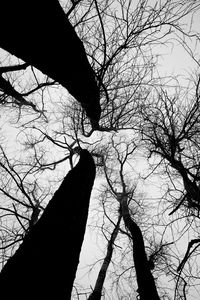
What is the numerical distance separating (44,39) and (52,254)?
4.92ft

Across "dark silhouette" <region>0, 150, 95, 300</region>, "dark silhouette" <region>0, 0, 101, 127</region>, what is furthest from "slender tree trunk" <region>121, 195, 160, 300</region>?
"dark silhouette" <region>0, 0, 101, 127</region>

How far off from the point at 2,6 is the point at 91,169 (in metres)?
1.53

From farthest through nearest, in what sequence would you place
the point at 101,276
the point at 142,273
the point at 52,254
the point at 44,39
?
the point at 101,276 → the point at 142,273 → the point at 44,39 → the point at 52,254

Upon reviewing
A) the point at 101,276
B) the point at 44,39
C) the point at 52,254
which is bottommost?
the point at 52,254

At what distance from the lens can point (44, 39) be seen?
143cm

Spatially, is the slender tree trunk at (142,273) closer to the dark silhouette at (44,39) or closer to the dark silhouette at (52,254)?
the dark silhouette at (52,254)

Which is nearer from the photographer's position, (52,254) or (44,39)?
(52,254)

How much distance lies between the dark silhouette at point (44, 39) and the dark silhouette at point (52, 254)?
3.50 ft

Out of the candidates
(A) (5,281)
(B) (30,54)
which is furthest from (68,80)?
(A) (5,281)

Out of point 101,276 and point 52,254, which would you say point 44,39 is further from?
point 101,276

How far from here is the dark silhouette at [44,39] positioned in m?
1.27

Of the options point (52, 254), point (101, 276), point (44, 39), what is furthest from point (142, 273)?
point (101, 276)

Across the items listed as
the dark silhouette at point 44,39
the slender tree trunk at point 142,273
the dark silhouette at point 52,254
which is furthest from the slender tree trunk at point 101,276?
the dark silhouette at point 44,39

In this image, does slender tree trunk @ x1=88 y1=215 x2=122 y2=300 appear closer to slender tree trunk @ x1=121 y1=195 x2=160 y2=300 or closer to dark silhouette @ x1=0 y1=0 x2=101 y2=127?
slender tree trunk @ x1=121 y1=195 x2=160 y2=300
